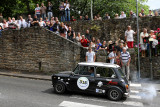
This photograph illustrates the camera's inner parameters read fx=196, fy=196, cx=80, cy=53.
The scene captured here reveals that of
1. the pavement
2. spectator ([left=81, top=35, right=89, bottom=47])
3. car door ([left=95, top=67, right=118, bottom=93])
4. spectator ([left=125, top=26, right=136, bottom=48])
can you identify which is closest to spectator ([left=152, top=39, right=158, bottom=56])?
spectator ([left=125, top=26, right=136, bottom=48])

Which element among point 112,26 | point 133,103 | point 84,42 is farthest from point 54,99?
point 112,26

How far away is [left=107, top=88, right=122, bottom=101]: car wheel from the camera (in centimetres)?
934

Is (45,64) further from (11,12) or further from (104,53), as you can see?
(11,12)

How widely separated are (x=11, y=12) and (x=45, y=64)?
15.3 meters

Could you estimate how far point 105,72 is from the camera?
32.1ft

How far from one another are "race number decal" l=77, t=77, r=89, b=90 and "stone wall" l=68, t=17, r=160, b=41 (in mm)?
9402

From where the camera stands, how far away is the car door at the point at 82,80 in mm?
9820

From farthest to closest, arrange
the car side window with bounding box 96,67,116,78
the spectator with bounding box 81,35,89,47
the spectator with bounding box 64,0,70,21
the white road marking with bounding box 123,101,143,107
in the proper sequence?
the spectator with bounding box 64,0,70,21 < the spectator with bounding box 81,35,89,47 < the car side window with bounding box 96,67,116,78 < the white road marking with bounding box 123,101,143,107

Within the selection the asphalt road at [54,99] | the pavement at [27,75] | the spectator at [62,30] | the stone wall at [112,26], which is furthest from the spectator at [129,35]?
the pavement at [27,75]

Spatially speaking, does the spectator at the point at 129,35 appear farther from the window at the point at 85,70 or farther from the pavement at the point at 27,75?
the pavement at the point at 27,75

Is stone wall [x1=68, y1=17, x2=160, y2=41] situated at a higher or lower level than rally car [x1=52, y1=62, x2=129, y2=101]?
higher

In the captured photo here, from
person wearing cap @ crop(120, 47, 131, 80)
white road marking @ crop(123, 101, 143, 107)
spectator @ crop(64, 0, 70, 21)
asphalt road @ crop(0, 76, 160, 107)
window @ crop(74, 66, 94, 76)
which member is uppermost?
spectator @ crop(64, 0, 70, 21)

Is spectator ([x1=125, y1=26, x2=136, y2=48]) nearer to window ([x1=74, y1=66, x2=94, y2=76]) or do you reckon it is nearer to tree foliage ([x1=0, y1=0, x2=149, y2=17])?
window ([x1=74, y1=66, x2=94, y2=76])

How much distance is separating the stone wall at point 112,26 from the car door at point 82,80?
9162 mm
